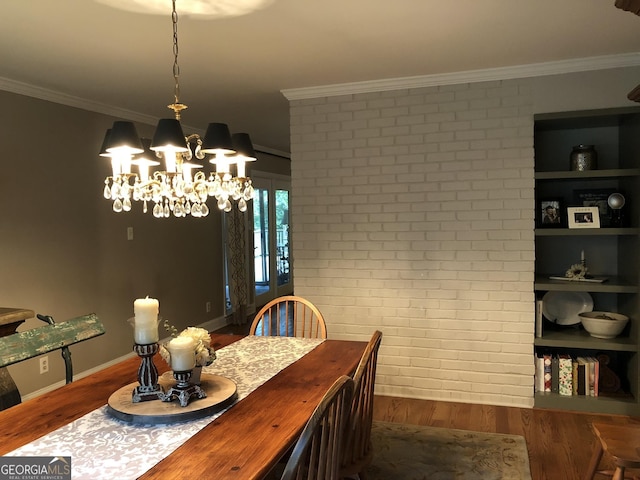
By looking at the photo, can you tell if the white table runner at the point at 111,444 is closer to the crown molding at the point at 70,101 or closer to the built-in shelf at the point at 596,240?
the built-in shelf at the point at 596,240

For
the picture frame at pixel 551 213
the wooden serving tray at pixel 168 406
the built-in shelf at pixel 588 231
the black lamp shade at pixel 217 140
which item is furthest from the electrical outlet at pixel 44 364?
the picture frame at pixel 551 213

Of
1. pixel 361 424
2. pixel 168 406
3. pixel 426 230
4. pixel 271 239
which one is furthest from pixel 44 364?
pixel 271 239

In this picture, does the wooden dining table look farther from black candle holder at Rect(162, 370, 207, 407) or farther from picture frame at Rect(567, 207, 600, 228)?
picture frame at Rect(567, 207, 600, 228)

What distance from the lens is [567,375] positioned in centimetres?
344

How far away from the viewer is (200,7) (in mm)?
2254

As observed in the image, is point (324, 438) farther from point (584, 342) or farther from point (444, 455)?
→ point (584, 342)

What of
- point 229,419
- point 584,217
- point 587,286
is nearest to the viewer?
point 229,419

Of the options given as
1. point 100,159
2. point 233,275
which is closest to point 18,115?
point 100,159

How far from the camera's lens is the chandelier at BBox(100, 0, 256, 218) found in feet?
5.93

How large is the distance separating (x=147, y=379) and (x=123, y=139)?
850 millimetres

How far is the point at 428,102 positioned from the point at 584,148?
42.4 inches

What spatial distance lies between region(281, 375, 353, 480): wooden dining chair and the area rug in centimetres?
128

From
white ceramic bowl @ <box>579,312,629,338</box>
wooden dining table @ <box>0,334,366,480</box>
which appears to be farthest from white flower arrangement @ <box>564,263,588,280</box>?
wooden dining table @ <box>0,334,366,480</box>

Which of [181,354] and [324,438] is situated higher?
[181,354]
